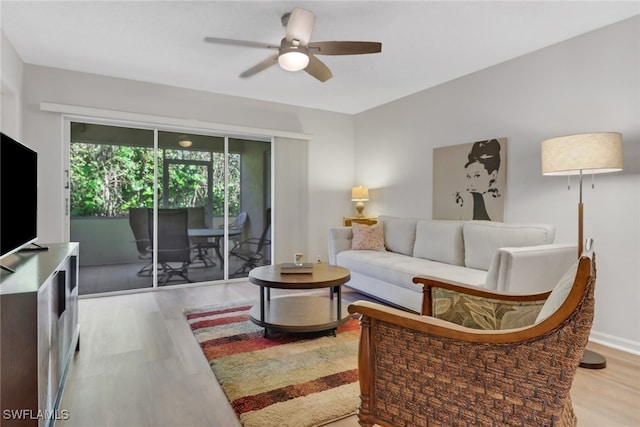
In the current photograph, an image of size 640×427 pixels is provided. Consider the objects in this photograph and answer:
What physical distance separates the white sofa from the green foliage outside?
179 centimetres

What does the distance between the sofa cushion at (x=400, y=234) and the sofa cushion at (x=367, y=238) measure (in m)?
0.09

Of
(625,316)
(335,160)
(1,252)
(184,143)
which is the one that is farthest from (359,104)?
(1,252)

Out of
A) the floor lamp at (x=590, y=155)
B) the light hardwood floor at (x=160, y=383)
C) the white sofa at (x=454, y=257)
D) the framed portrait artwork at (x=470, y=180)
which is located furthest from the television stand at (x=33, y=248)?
the framed portrait artwork at (x=470, y=180)

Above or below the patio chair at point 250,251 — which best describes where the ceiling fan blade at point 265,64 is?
above

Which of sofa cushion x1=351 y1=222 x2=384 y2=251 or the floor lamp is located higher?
the floor lamp

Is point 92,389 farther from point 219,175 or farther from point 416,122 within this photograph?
point 416,122

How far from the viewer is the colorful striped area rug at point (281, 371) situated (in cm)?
179

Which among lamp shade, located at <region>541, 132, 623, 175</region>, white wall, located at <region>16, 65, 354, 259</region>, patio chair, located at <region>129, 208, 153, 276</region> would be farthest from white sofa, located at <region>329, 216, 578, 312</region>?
patio chair, located at <region>129, 208, 153, 276</region>

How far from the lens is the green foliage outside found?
3.96 metres

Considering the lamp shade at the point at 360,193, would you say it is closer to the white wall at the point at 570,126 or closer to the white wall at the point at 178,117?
the white wall at the point at 178,117


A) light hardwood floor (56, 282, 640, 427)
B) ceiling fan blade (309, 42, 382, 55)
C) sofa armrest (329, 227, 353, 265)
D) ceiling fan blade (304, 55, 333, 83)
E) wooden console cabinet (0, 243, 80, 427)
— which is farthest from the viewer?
sofa armrest (329, 227, 353, 265)

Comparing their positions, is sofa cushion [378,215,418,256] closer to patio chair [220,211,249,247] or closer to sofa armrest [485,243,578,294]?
sofa armrest [485,243,578,294]

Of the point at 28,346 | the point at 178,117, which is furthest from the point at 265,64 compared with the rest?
the point at 28,346

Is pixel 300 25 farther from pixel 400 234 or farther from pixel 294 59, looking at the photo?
pixel 400 234
